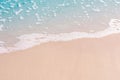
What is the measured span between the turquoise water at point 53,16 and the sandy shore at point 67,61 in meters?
0.24

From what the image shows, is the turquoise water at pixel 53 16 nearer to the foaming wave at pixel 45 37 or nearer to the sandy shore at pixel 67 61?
the foaming wave at pixel 45 37

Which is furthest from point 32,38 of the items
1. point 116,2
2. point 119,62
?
point 116,2

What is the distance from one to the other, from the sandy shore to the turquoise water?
243 mm

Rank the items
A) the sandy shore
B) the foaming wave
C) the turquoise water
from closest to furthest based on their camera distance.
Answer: the sandy shore < the foaming wave < the turquoise water

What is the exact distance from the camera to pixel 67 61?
2631 mm

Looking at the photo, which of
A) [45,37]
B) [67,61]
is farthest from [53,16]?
[67,61]

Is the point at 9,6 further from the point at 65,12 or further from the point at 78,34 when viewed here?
the point at 78,34

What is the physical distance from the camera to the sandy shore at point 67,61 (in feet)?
8.20

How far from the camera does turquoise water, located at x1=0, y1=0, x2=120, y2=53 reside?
303cm

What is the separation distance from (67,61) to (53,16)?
0.80m

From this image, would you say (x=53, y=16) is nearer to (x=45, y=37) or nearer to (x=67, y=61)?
(x=45, y=37)

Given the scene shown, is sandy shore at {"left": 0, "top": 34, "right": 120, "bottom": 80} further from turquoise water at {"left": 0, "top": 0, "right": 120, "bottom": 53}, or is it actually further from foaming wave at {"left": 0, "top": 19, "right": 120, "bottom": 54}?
turquoise water at {"left": 0, "top": 0, "right": 120, "bottom": 53}

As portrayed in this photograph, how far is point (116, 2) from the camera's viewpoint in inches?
133

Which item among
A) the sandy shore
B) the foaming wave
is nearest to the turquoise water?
the foaming wave
